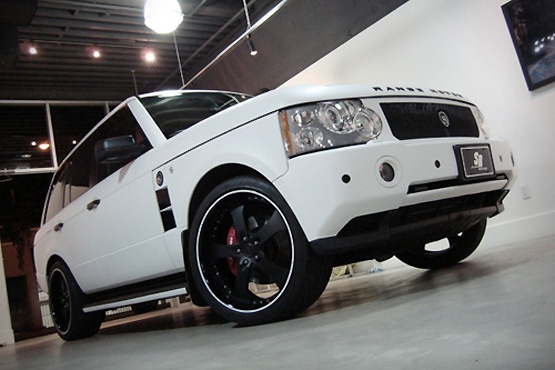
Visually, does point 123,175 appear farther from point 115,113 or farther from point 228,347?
point 228,347

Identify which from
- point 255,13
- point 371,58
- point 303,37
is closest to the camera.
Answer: point 371,58

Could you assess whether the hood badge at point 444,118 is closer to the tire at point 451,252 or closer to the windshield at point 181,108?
the tire at point 451,252

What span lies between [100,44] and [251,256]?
724 centimetres

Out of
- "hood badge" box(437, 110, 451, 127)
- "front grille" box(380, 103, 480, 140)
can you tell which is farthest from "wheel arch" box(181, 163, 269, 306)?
"hood badge" box(437, 110, 451, 127)

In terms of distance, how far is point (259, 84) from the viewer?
8062 mm

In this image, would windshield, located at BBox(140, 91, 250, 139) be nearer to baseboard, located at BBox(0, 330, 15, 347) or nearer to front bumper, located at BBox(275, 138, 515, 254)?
front bumper, located at BBox(275, 138, 515, 254)

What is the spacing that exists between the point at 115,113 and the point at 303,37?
4.23 m

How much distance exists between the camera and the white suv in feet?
6.31

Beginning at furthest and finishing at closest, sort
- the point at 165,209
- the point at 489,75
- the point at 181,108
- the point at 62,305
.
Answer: the point at 489,75 → the point at 62,305 → the point at 181,108 → the point at 165,209

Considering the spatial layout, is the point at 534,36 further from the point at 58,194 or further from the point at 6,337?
the point at 6,337

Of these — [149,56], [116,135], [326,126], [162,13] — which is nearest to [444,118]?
[326,126]

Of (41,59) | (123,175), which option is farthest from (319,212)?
(41,59)

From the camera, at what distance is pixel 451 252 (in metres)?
Result: 3.26

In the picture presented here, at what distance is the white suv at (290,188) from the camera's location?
1925 millimetres
